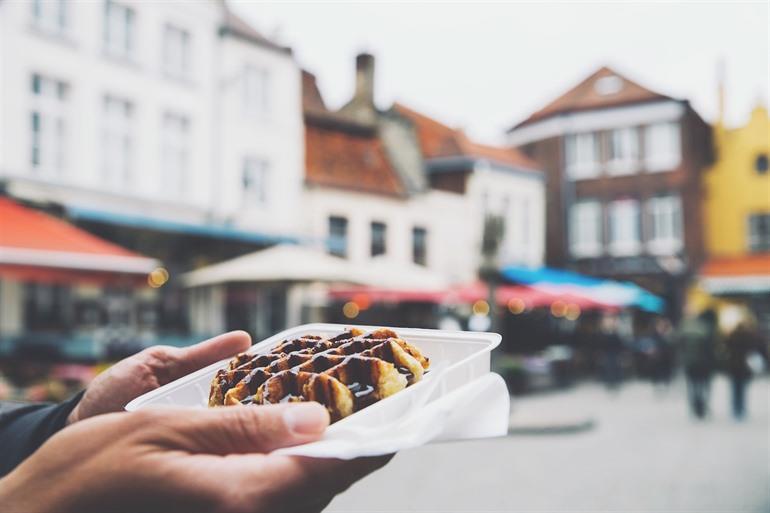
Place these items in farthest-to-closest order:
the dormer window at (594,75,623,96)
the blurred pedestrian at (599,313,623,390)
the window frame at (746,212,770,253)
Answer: the window frame at (746,212,770,253) < the dormer window at (594,75,623,96) < the blurred pedestrian at (599,313,623,390)

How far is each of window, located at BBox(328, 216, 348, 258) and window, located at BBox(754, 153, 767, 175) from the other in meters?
13.6

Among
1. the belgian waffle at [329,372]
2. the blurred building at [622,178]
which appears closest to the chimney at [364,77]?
the blurred building at [622,178]

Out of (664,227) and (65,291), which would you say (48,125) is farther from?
(664,227)

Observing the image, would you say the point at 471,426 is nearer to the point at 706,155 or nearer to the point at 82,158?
the point at 82,158

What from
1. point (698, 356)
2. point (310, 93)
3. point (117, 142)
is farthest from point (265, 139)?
point (698, 356)

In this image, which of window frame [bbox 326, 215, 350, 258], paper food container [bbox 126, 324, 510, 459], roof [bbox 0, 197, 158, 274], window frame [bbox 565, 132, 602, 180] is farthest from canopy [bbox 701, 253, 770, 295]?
paper food container [bbox 126, 324, 510, 459]

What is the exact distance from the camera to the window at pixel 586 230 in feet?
79.4

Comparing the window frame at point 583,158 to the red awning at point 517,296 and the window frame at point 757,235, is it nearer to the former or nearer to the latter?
the window frame at point 757,235

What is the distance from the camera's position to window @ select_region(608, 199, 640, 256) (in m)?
24.0

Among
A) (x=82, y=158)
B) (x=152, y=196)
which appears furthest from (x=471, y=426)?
(x=152, y=196)

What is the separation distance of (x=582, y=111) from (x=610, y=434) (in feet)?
50.0

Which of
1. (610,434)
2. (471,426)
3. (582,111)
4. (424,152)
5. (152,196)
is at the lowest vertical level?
(610,434)

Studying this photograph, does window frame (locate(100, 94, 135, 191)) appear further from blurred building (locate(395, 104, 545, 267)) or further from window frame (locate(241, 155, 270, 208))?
blurred building (locate(395, 104, 545, 267))

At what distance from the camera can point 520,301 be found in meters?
14.9
